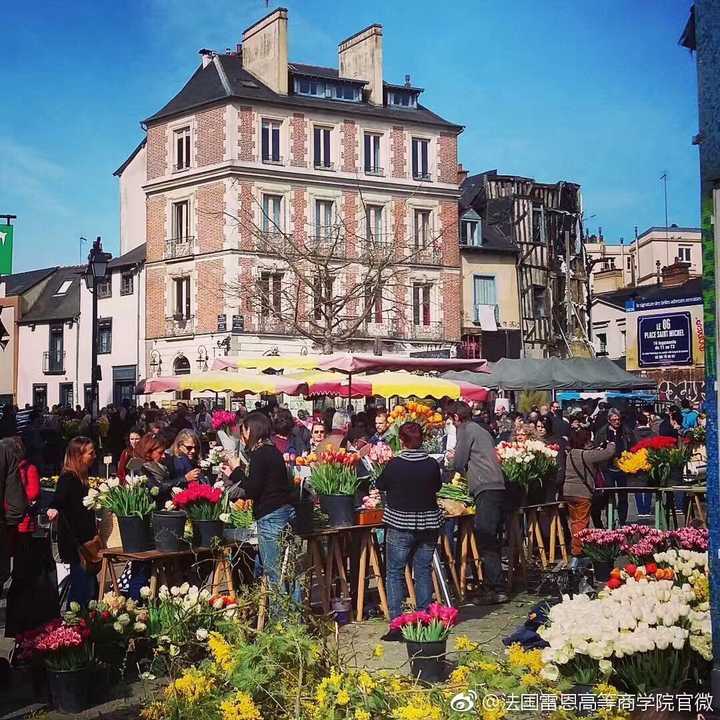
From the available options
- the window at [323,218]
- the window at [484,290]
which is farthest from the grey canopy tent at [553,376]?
the window at [484,290]

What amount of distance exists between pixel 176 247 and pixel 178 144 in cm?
451

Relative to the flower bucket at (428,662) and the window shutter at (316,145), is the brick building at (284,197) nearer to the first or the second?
the window shutter at (316,145)

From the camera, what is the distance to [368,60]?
146ft

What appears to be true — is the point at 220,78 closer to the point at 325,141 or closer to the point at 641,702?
the point at 325,141

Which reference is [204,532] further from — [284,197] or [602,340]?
[602,340]

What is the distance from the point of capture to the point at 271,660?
396 cm

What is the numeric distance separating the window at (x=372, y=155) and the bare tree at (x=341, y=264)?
1394mm

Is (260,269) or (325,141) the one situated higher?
(325,141)

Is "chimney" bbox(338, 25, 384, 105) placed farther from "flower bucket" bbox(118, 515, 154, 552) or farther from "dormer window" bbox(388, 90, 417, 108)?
"flower bucket" bbox(118, 515, 154, 552)

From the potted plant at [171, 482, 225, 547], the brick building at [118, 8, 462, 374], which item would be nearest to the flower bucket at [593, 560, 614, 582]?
the potted plant at [171, 482, 225, 547]

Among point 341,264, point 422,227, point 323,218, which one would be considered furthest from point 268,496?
point 422,227

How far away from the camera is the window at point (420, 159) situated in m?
44.5

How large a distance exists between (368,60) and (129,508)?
130ft

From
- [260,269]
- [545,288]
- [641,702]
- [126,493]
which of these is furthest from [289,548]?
[545,288]
